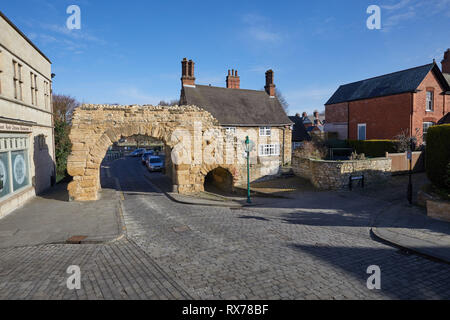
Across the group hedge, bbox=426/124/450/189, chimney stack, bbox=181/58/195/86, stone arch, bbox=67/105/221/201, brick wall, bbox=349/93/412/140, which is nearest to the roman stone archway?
stone arch, bbox=67/105/221/201

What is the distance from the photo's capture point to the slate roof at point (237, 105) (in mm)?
26750

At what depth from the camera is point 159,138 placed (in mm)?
15859

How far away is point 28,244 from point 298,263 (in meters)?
7.62

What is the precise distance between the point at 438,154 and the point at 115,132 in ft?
51.1

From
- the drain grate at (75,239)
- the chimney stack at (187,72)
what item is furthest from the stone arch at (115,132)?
the chimney stack at (187,72)

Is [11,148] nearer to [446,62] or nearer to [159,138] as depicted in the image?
[159,138]

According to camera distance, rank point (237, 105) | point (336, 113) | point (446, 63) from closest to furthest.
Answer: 1. point (237, 105)
2. point (446, 63)
3. point (336, 113)

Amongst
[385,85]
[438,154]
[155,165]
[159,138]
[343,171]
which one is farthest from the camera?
[155,165]

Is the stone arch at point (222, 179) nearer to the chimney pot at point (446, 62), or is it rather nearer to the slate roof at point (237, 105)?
the slate roof at point (237, 105)

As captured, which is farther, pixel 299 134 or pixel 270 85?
pixel 299 134

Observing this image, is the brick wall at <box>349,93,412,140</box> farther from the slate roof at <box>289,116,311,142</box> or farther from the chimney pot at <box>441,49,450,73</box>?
the chimney pot at <box>441,49,450,73</box>

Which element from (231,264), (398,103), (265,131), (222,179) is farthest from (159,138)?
(398,103)

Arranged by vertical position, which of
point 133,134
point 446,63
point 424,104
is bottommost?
point 133,134
